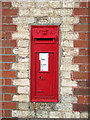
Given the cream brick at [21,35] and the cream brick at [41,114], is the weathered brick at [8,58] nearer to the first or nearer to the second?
the cream brick at [21,35]

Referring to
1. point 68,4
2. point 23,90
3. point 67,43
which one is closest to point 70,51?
point 67,43

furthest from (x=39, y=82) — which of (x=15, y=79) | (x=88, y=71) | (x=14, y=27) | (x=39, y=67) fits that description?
(x=14, y=27)

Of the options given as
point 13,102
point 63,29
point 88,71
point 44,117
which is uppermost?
point 63,29

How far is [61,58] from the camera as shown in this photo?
309cm

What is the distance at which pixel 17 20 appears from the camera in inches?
122

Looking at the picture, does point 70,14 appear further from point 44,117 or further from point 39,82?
point 44,117

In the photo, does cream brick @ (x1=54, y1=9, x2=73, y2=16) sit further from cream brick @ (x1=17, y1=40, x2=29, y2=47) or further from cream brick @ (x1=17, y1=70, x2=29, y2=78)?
cream brick @ (x1=17, y1=70, x2=29, y2=78)

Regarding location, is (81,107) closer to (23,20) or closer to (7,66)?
(7,66)

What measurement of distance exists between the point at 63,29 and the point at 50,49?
0.54m

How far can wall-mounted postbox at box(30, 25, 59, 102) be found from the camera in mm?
3070

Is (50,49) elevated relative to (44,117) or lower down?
elevated

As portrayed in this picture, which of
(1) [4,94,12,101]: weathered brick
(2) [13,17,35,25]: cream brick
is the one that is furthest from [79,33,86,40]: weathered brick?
(1) [4,94,12,101]: weathered brick

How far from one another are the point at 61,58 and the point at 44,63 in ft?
1.32

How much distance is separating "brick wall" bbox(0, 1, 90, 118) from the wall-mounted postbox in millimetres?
120
